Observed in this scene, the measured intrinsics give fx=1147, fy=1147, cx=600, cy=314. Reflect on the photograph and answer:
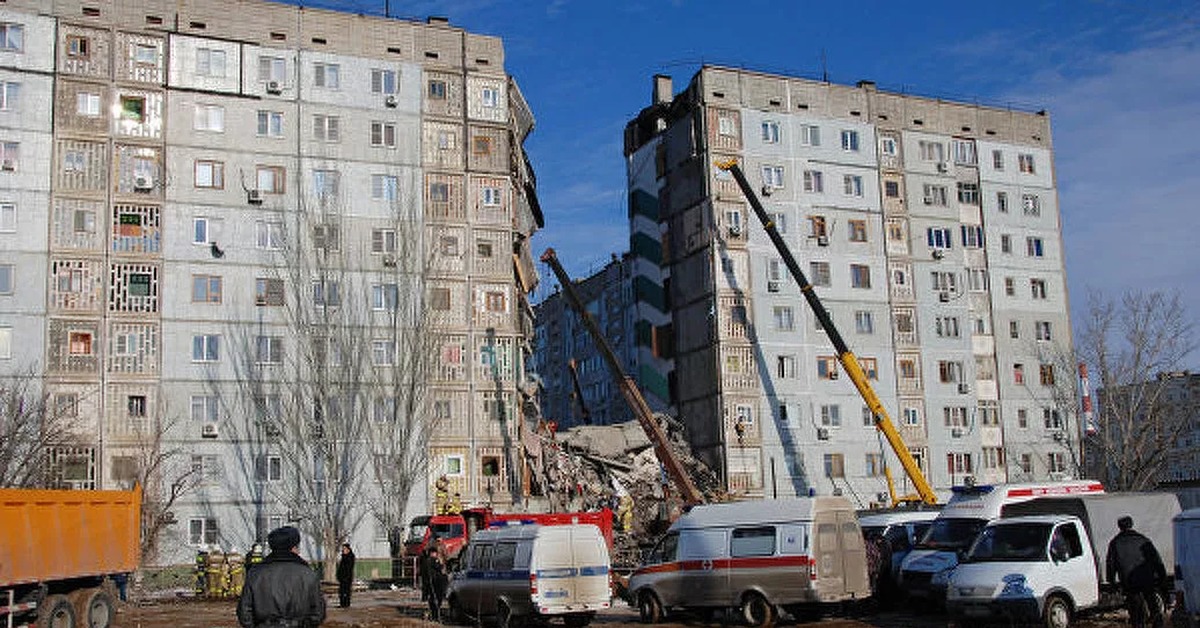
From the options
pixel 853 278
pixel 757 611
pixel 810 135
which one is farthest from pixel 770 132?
pixel 757 611

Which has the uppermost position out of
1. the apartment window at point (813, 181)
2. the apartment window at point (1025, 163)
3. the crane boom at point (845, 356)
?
the apartment window at point (1025, 163)

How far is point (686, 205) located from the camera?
61750mm

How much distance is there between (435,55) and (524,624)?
35.1 metres

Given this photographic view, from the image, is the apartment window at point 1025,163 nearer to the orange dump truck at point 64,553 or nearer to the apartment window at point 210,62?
the apartment window at point 210,62

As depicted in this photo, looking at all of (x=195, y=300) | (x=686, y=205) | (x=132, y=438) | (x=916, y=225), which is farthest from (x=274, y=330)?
(x=916, y=225)

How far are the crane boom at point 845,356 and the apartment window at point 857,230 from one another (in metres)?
6.48

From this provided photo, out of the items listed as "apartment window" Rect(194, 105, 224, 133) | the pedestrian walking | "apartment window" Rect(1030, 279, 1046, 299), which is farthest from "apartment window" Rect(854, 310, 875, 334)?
the pedestrian walking

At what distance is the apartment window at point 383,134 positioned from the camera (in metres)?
51.3

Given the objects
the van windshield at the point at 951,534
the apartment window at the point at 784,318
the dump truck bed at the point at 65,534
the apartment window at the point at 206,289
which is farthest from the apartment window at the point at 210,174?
the van windshield at the point at 951,534

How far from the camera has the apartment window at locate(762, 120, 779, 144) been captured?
61062mm

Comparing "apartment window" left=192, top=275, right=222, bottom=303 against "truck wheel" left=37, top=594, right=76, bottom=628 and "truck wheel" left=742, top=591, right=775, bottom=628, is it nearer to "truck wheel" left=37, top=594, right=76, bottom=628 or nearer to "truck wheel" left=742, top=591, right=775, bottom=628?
"truck wheel" left=37, top=594, right=76, bottom=628

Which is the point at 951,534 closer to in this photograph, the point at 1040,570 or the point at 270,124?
the point at 1040,570

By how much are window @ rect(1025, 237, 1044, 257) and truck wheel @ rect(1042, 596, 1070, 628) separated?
51.0m

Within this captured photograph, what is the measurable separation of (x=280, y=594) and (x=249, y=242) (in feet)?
134
